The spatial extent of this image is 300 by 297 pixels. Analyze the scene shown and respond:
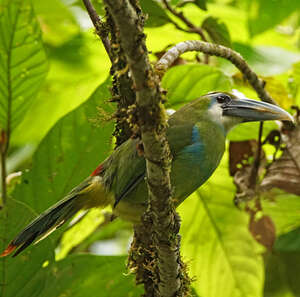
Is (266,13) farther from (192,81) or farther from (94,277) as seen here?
(94,277)

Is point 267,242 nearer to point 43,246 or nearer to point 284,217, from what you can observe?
point 284,217

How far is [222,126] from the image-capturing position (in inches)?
104

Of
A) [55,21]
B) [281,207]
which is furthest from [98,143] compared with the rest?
[55,21]

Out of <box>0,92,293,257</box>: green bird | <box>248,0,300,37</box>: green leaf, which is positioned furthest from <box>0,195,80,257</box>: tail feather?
<box>248,0,300,37</box>: green leaf

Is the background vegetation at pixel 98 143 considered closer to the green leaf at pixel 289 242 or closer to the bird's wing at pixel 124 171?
the green leaf at pixel 289 242

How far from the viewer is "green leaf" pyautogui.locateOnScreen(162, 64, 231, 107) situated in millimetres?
2592

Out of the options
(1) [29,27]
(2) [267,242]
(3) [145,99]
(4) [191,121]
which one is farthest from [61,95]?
(3) [145,99]

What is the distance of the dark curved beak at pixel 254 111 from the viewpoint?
8.13 ft

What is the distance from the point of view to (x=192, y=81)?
8.70 ft

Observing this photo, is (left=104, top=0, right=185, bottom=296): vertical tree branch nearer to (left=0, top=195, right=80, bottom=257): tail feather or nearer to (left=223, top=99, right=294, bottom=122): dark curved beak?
(left=0, top=195, right=80, bottom=257): tail feather

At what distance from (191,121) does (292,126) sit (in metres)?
0.61

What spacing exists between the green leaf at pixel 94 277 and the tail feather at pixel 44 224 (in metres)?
0.18

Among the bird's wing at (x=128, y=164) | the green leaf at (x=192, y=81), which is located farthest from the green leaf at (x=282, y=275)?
the bird's wing at (x=128, y=164)

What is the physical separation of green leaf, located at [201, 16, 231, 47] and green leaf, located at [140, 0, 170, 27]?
0.21 m
